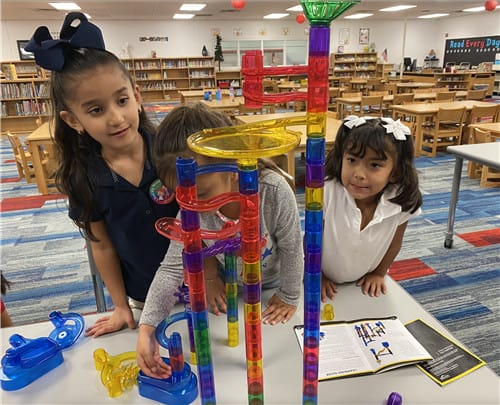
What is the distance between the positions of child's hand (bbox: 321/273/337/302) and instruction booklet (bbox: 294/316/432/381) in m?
0.13

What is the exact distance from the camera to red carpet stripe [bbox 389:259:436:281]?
8.18ft

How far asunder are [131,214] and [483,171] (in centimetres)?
401

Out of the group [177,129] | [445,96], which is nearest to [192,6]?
[445,96]

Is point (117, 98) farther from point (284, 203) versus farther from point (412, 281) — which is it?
point (412, 281)

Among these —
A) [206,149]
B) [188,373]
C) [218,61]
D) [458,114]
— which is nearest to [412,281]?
[188,373]

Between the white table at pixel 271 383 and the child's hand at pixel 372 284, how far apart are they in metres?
0.18

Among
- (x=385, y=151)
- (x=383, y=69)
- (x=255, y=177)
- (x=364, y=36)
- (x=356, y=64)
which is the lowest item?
(x=385, y=151)

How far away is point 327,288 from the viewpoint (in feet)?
3.59

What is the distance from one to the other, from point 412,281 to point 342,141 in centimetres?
156

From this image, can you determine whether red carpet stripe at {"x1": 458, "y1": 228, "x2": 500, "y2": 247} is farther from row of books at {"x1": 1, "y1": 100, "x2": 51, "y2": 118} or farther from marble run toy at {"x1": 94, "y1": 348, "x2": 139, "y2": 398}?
row of books at {"x1": 1, "y1": 100, "x2": 51, "y2": 118}

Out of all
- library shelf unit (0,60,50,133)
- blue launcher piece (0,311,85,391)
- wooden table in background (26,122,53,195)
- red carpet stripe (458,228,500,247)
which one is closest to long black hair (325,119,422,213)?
blue launcher piece (0,311,85,391)

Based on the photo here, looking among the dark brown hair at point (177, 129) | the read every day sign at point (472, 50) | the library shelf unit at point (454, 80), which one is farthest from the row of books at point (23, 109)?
the read every day sign at point (472, 50)

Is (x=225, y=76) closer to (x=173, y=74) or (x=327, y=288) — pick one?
(x=173, y=74)

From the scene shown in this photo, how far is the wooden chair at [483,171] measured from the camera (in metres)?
3.58
